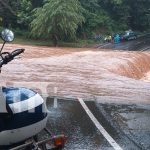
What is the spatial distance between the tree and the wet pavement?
31.3 m

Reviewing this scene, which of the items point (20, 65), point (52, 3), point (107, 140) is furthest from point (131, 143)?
point (52, 3)

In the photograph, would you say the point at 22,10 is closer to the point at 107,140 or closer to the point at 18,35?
the point at 18,35

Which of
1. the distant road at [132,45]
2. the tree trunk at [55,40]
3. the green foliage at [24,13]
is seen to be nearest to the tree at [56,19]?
the tree trunk at [55,40]

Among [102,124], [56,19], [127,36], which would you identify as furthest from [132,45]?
[102,124]

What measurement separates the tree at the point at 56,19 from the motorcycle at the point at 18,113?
37399 millimetres

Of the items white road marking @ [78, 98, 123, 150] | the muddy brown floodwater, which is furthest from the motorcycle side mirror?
the muddy brown floodwater

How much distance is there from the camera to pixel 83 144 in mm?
7711

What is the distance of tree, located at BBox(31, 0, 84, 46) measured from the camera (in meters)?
43.0

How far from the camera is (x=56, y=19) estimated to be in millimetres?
43344

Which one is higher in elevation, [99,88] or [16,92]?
[16,92]

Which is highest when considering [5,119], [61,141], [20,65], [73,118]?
[5,119]

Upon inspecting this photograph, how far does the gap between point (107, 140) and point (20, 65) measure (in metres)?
15.3

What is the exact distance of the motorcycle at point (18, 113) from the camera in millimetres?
5352

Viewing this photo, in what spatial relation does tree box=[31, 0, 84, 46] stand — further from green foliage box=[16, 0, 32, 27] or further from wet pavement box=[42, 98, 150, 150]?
wet pavement box=[42, 98, 150, 150]
